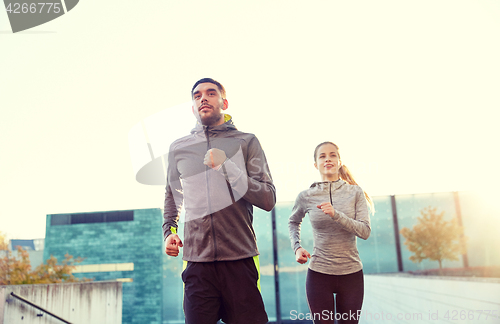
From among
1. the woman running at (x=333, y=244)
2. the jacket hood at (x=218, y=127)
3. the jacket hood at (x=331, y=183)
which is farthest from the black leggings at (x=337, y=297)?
the jacket hood at (x=218, y=127)

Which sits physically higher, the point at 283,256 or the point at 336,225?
the point at 336,225

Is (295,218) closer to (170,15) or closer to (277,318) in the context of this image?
(170,15)

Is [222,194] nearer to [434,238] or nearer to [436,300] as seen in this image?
[436,300]

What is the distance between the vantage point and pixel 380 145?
427cm

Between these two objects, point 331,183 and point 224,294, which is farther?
point 331,183

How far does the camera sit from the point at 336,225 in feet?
6.56

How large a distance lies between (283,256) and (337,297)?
408 centimetres

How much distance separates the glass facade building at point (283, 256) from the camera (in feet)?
18.2

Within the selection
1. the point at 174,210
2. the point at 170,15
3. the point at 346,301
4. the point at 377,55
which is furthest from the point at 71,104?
the point at 346,301

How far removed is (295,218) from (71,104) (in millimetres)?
3261

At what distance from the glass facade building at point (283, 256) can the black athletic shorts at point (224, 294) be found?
4314mm

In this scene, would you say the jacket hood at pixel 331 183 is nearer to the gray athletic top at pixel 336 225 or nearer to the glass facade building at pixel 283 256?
the gray athletic top at pixel 336 225

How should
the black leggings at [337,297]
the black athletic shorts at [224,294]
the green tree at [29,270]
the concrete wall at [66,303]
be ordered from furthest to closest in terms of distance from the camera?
the green tree at [29,270], the concrete wall at [66,303], the black leggings at [337,297], the black athletic shorts at [224,294]

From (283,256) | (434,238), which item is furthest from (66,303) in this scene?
(434,238)
